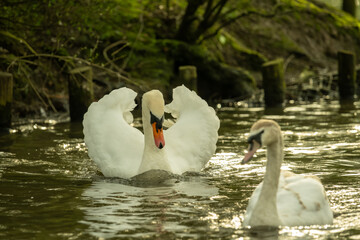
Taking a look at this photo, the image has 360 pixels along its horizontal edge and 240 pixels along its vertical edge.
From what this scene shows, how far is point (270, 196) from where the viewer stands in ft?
20.2

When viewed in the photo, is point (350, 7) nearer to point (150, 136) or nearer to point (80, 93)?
point (80, 93)

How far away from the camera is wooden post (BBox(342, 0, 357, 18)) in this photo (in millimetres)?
26712

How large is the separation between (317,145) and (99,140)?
3638 millimetres

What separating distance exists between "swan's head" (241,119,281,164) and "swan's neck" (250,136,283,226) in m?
0.15

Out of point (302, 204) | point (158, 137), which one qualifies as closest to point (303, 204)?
point (302, 204)

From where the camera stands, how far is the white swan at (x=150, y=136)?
350 inches

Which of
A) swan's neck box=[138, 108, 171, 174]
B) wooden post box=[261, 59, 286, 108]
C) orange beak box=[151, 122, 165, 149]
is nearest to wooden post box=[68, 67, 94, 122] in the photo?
wooden post box=[261, 59, 286, 108]

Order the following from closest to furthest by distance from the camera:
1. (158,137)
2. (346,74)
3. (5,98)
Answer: (158,137), (5,98), (346,74)

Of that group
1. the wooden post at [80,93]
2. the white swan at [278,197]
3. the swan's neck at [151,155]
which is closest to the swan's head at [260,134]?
the white swan at [278,197]

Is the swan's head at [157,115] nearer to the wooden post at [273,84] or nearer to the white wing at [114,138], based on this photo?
the white wing at [114,138]

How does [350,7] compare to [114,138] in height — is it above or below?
above

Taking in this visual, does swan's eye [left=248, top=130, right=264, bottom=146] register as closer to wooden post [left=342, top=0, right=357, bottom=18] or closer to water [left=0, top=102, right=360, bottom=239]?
water [left=0, top=102, right=360, bottom=239]

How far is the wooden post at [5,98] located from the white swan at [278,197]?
7.26m

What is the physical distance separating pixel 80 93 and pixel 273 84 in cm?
520
